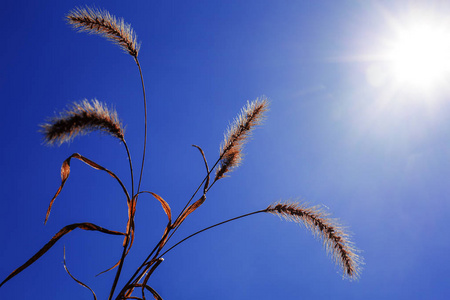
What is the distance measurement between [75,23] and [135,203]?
146 cm

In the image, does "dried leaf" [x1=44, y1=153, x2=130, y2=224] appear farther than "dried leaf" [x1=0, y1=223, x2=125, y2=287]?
Yes

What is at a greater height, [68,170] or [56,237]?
[68,170]

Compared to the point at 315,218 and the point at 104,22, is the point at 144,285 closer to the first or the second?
the point at 315,218

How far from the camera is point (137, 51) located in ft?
7.79

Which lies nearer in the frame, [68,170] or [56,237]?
[56,237]

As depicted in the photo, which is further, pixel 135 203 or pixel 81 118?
pixel 135 203

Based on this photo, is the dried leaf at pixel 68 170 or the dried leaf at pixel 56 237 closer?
the dried leaf at pixel 56 237

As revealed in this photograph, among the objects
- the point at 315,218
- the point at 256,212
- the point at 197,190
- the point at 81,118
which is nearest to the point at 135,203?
the point at 197,190

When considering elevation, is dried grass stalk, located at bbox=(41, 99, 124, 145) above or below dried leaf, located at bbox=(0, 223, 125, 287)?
above

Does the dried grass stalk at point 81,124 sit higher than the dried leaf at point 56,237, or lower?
higher

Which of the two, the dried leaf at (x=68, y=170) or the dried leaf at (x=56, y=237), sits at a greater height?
the dried leaf at (x=68, y=170)

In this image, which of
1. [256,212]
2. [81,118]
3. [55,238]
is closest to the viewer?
[55,238]

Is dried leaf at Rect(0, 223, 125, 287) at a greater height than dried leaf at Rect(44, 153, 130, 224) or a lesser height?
lesser

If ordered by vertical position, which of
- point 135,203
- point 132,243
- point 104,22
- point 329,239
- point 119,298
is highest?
point 104,22
